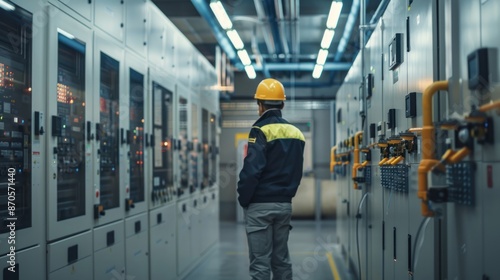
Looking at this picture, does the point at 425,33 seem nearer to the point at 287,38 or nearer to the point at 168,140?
the point at 168,140

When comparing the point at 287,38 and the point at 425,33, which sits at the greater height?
the point at 287,38

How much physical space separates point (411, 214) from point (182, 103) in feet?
13.7

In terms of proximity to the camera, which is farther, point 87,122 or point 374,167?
point 374,167

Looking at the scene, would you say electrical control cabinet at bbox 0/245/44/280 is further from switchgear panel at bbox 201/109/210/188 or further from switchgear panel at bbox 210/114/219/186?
switchgear panel at bbox 210/114/219/186

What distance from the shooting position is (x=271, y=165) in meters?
4.00

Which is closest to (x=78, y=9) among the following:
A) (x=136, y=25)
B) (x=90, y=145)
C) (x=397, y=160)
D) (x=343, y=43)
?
(x=90, y=145)

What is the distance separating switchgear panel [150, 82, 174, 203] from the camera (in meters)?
5.58

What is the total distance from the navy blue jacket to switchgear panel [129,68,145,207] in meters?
1.31

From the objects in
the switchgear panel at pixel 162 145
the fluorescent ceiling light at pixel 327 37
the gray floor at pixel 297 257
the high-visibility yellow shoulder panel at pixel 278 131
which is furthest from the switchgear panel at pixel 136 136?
the fluorescent ceiling light at pixel 327 37

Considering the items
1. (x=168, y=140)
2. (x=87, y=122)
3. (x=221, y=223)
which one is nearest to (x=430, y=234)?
(x=87, y=122)

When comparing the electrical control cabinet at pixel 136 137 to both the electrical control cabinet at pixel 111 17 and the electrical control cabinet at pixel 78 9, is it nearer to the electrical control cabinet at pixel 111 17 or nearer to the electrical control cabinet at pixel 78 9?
the electrical control cabinet at pixel 111 17

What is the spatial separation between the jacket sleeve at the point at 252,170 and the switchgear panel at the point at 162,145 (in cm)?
173

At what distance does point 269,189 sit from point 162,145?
224cm

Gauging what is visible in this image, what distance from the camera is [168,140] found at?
20.0 ft
